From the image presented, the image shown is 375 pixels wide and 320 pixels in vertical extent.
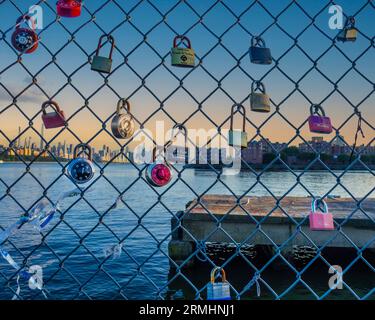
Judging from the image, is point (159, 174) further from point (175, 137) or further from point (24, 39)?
point (24, 39)

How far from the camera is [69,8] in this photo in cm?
226

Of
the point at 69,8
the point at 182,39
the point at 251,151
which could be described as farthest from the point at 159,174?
the point at 251,151

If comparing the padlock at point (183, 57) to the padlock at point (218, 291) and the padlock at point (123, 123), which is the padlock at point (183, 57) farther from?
the padlock at point (218, 291)

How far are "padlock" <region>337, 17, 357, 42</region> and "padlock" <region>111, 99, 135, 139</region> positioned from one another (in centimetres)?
131

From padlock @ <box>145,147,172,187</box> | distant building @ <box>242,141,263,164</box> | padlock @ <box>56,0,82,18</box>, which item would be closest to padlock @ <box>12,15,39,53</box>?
padlock @ <box>56,0,82,18</box>

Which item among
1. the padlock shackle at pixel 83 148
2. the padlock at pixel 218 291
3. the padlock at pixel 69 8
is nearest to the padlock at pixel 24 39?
the padlock at pixel 69 8

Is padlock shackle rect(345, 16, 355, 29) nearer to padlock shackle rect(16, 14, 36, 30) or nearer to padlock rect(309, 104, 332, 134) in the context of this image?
padlock rect(309, 104, 332, 134)

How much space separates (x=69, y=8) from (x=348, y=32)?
5.32 ft

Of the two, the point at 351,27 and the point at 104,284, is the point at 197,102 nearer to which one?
the point at 351,27

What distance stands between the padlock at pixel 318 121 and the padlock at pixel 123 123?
105 centimetres

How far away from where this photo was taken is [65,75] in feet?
7.30

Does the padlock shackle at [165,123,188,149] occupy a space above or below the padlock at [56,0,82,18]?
below

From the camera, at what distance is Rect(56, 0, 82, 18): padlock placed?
88.9 inches
